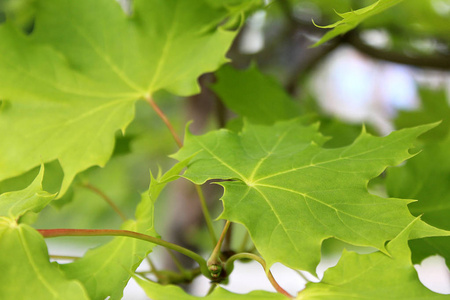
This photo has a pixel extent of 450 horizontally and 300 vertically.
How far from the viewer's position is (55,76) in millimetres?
384

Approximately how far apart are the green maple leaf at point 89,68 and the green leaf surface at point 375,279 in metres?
0.20

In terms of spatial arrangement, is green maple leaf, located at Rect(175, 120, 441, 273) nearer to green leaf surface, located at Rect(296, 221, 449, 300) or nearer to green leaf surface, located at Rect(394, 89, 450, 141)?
green leaf surface, located at Rect(296, 221, 449, 300)

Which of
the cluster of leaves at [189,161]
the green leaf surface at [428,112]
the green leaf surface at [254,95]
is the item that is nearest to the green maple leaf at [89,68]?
the cluster of leaves at [189,161]

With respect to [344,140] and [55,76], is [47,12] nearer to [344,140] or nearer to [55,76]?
[55,76]

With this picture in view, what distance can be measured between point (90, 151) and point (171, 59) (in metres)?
0.10

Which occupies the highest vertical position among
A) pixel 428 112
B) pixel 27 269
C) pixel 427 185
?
pixel 27 269

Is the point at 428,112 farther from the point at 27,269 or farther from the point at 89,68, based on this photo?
the point at 27,269

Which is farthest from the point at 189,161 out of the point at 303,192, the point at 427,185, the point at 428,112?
the point at 428,112

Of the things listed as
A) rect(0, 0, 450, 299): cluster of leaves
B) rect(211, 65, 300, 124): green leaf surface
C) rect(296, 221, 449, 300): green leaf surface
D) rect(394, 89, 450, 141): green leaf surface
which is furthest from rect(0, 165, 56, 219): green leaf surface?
rect(394, 89, 450, 141): green leaf surface

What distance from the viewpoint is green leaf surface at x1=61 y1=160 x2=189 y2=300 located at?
0.27 meters

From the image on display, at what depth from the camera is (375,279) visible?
23 cm

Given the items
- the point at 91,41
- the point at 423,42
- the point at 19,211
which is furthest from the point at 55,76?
the point at 423,42

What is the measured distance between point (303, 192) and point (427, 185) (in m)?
0.13

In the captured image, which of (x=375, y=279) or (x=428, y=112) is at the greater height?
(x=375, y=279)
